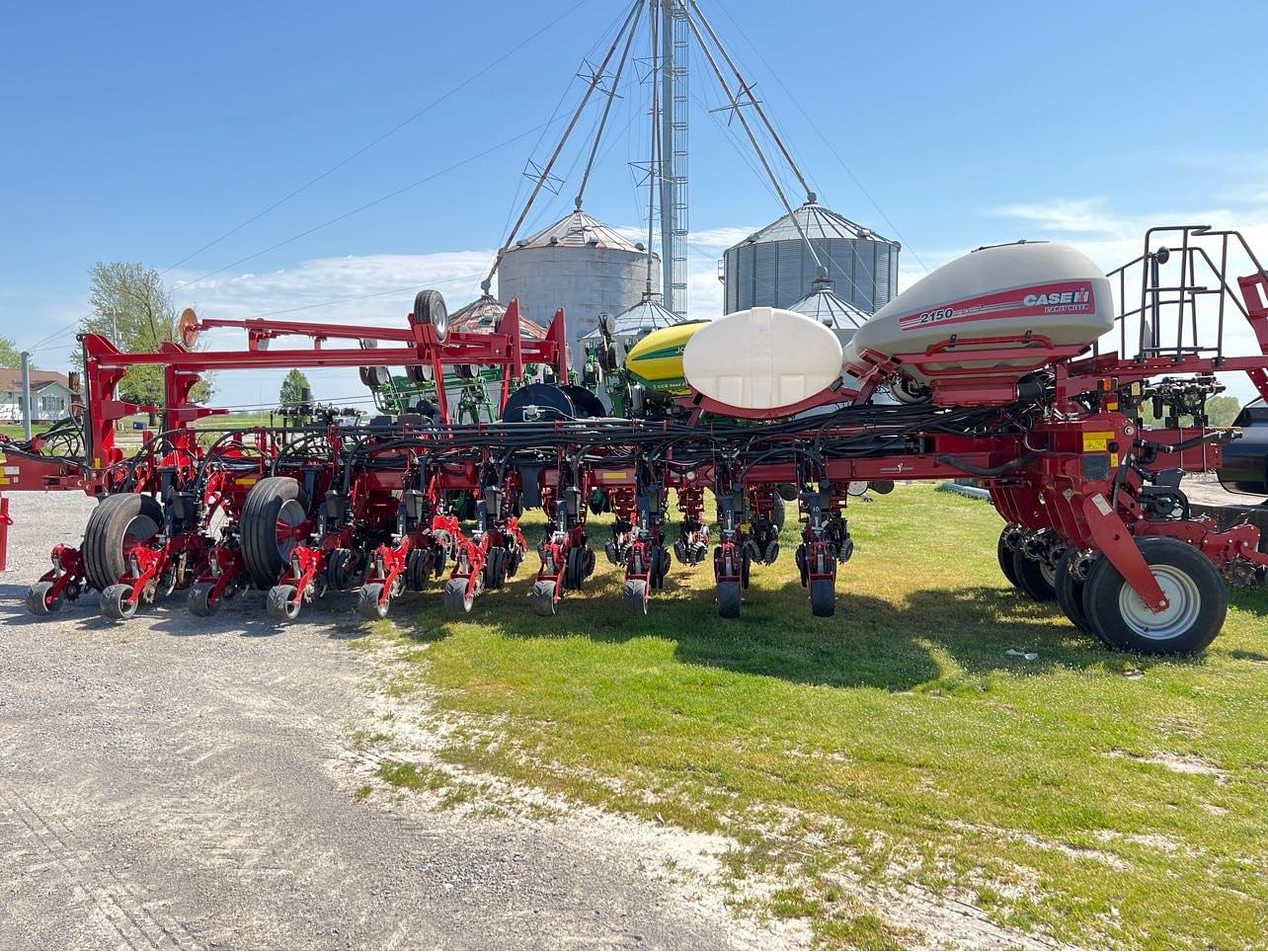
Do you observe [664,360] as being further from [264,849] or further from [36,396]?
[36,396]

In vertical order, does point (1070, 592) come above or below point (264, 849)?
above

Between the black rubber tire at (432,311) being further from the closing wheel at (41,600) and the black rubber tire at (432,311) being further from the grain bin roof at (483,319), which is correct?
the grain bin roof at (483,319)

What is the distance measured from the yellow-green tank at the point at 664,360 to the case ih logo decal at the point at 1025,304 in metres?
3.21

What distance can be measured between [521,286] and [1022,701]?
28.5 meters

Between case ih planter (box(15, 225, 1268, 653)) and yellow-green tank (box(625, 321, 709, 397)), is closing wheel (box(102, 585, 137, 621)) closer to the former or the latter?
case ih planter (box(15, 225, 1268, 653))

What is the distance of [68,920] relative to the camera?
10.5 feet

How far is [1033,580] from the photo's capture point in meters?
8.16

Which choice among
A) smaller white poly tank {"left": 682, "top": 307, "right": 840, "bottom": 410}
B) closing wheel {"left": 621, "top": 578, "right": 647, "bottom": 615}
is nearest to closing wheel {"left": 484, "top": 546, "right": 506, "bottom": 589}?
closing wheel {"left": 621, "top": 578, "right": 647, "bottom": 615}

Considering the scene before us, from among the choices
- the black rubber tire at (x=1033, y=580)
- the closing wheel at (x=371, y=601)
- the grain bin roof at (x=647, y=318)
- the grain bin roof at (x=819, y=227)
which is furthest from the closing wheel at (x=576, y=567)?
the grain bin roof at (x=819, y=227)

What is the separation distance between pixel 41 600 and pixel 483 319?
58.2ft

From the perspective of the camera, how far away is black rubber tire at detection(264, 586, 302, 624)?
709 centimetres

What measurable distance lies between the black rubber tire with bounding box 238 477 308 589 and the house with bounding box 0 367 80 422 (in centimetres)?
5347

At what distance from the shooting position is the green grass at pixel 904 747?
3.33 metres

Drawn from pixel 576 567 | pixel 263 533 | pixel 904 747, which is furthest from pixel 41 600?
pixel 904 747
